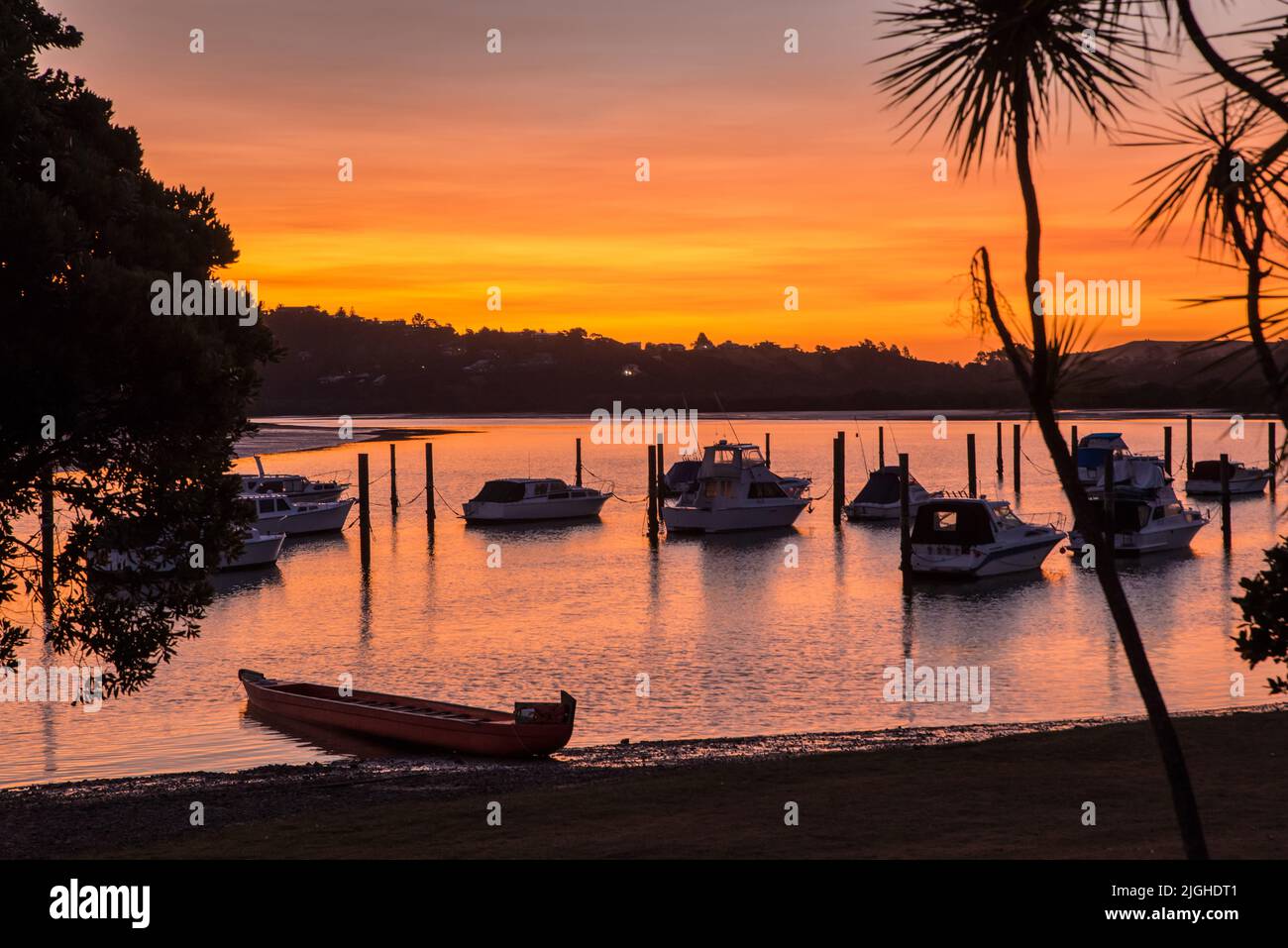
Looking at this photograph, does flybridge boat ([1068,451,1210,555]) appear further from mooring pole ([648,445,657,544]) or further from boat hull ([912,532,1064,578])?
mooring pole ([648,445,657,544])

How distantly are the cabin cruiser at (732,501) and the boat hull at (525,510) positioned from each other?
22.5 ft

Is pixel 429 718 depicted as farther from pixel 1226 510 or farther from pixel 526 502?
pixel 526 502

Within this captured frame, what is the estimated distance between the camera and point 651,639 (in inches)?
1452

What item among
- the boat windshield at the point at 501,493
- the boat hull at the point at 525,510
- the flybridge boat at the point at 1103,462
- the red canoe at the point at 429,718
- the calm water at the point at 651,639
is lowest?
the calm water at the point at 651,639

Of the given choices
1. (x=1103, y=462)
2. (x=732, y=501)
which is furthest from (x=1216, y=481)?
(x=732, y=501)

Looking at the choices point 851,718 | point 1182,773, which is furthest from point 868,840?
point 851,718

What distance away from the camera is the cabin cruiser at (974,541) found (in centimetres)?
4647

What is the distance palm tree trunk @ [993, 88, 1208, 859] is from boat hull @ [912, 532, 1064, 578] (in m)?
39.0

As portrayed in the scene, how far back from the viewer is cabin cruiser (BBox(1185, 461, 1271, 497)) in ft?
273

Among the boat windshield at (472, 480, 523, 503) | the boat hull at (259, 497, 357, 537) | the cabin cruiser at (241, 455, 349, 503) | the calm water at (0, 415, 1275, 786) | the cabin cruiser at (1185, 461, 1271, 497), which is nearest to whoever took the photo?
the calm water at (0, 415, 1275, 786)

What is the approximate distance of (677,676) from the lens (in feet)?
101

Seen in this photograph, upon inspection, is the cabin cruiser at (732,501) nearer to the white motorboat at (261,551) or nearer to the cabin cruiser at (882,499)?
the cabin cruiser at (882,499)

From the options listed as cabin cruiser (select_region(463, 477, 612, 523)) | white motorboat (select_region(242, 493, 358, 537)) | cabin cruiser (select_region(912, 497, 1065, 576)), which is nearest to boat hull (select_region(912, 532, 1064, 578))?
cabin cruiser (select_region(912, 497, 1065, 576))

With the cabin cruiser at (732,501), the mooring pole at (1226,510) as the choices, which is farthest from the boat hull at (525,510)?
the mooring pole at (1226,510)
